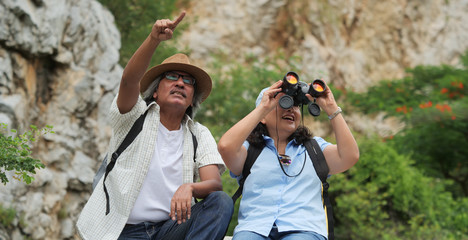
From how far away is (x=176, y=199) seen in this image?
2.74 meters

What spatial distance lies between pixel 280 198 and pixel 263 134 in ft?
1.54

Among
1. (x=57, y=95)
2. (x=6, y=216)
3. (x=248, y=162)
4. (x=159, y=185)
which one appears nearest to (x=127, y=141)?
(x=159, y=185)

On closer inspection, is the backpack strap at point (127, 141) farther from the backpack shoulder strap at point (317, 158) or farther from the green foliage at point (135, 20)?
the green foliage at point (135, 20)

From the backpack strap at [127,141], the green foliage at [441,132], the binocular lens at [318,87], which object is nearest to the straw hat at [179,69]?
the backpack strap at [127,141]

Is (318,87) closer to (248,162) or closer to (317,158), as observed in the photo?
(317,158)

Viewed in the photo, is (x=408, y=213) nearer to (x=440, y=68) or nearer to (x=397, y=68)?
(x=440, y=68)

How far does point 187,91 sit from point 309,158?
893 mm

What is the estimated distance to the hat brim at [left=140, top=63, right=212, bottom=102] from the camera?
312cm

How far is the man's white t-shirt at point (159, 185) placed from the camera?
285cm

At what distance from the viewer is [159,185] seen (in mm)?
2898

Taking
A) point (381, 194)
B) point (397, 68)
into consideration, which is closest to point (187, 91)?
point (381, 194)

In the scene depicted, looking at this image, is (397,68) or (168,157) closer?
(168,157)

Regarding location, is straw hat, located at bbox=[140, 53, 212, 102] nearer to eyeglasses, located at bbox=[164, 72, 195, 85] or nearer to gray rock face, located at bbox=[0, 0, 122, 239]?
eyeglasses, located at bbox=[164, 72, 195, 85]

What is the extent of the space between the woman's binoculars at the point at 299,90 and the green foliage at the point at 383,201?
3.70m
